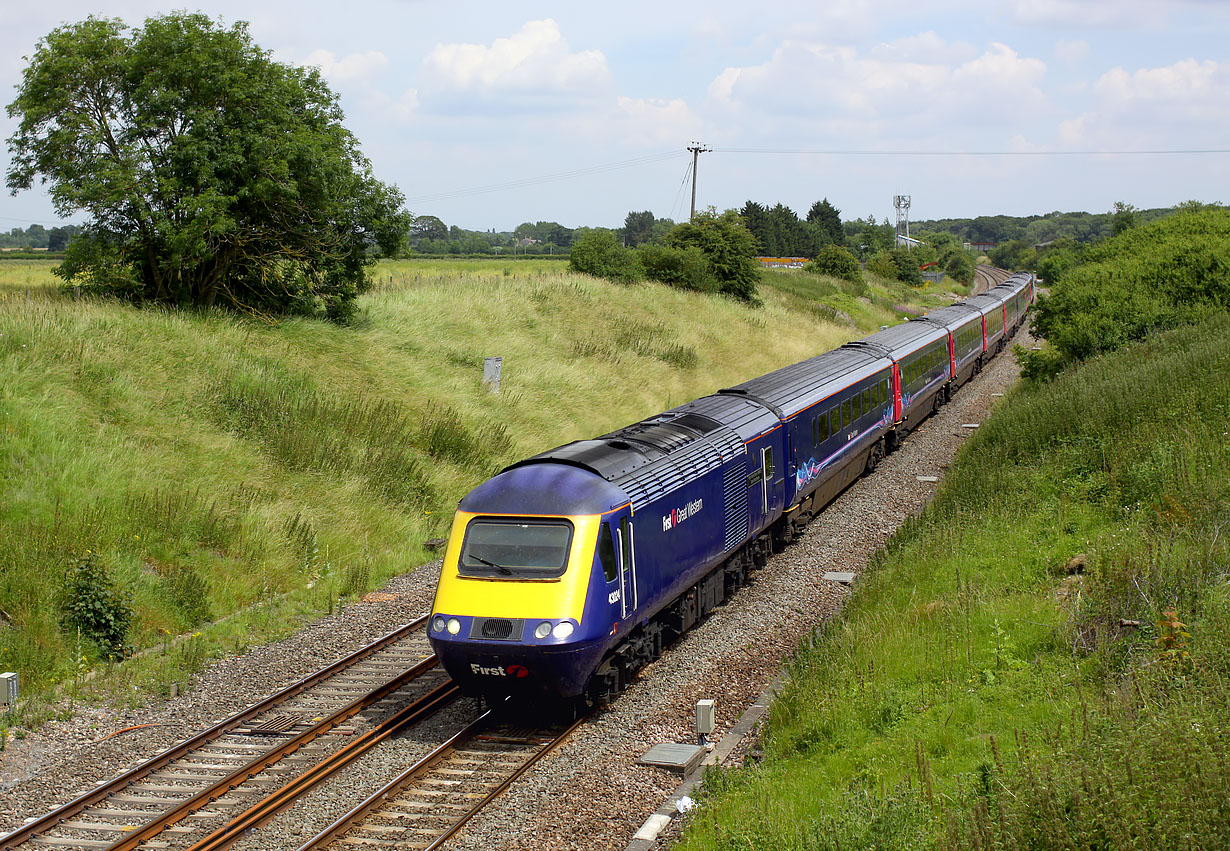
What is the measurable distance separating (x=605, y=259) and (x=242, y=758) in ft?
126

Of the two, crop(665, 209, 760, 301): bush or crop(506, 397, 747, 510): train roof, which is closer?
crop(506, 397, 747, 510): train roof

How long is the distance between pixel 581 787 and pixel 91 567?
7643 millimetres

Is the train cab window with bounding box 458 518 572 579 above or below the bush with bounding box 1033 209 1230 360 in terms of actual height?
below

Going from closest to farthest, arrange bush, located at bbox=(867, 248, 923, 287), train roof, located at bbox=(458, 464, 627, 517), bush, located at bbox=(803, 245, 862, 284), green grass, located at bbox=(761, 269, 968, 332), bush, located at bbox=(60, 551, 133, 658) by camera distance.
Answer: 1. train roof, located at bbox=(458, 464, 627, 517)
2. bush, located at bbox=(60, 551, 133, 658)
3. green grass, located at bbox=(761, 269, 968, 332)
4. bush, located at bbox=(803, 245, 862, 284)
5. bush, located at bbox=(867, 248, 923, 287)

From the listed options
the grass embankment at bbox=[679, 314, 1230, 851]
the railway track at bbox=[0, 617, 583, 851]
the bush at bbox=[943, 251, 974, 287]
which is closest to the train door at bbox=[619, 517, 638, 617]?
the railway track at bbox=[0, 617, 583, 851]

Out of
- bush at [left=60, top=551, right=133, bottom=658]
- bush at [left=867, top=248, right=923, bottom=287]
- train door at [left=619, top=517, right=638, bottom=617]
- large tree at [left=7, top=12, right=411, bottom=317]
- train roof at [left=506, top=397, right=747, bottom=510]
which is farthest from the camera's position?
bush at [left=867, top=248, right=923, bottom=287]

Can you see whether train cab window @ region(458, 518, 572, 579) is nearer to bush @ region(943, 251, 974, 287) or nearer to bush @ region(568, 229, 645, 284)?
bush @ region(568, 229, 645, 284)

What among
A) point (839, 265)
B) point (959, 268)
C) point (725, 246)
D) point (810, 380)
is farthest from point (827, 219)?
point (810, 380)

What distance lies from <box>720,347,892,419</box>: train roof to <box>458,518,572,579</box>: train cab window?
7.50 metres

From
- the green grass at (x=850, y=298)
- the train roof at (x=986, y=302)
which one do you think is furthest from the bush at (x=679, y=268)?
the train roof at (x=986, y=302)

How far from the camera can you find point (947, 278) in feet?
373

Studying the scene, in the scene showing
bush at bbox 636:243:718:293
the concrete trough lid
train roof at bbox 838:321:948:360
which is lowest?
the concrete trough lid

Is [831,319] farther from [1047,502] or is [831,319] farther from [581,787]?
[581,787]

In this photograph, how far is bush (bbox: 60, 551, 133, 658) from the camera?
13055mm
